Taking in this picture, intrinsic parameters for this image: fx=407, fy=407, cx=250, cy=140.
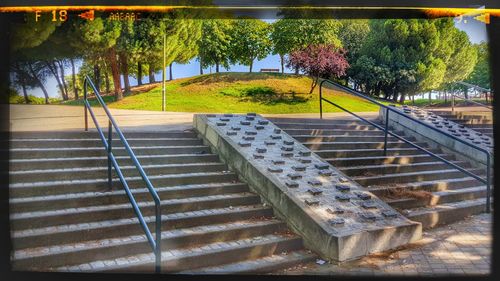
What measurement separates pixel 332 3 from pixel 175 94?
194cm

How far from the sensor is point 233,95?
15.4ft

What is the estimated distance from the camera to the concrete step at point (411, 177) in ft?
15.9

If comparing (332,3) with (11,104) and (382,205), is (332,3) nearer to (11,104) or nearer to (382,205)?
(382,205)

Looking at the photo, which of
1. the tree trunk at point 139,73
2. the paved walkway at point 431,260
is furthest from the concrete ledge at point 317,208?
the tree trunk at point 139,73

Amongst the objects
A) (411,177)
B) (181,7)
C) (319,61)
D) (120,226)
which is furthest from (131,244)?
(411,177)

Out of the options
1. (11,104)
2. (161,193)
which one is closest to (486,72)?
(161,193)

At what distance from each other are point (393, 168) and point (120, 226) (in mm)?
3442

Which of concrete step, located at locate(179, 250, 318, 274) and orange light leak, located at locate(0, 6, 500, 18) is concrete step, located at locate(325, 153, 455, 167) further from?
orange light leak, located at locate(0, 6, 500, 18)

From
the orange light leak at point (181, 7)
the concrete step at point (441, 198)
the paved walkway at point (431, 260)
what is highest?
the orange light leak at point (181, 7)

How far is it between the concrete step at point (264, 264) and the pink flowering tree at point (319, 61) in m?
2.10

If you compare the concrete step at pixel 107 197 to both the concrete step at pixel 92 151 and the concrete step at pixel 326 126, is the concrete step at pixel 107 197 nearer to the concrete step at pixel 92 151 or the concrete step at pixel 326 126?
the concrete step at pixel 92 151

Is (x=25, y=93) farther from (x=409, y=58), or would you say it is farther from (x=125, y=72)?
(x=409, y=58)

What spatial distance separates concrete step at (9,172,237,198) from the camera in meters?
3.51

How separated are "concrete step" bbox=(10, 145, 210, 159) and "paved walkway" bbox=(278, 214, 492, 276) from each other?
2028 millimetres
